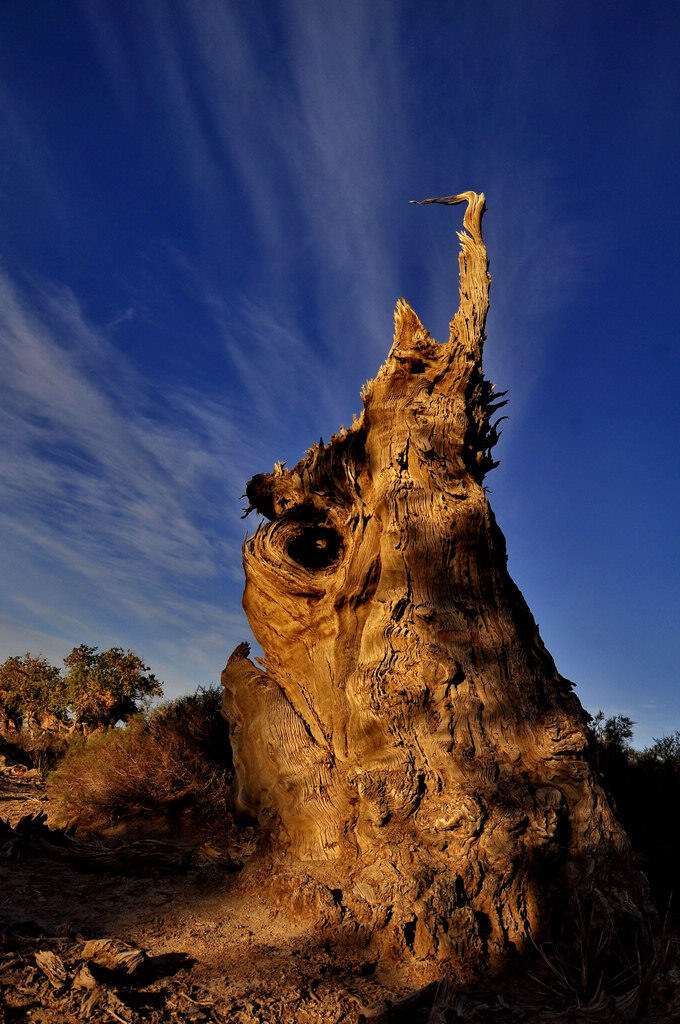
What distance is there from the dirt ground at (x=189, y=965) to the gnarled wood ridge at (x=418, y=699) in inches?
18.5

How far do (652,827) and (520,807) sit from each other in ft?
13.6

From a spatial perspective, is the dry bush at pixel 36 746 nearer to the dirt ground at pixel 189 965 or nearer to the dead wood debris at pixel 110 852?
the dead wood debris at pixel 110 852

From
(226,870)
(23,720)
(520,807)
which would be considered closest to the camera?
(520,807)

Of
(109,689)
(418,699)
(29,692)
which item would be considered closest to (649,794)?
(418,699)

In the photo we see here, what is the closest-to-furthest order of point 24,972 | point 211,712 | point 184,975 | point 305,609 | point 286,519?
1. point 24,972
2. point 184,975
3. point 305,609
4. point 286,519
5. point 211,712

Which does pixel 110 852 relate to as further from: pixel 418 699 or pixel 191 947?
pixel 418 699

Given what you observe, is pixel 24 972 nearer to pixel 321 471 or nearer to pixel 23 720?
pixel 321 471

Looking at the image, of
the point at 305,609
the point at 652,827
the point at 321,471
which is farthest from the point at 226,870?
the point at 652,827

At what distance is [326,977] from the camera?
12.8 ft

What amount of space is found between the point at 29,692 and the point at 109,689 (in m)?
4.49

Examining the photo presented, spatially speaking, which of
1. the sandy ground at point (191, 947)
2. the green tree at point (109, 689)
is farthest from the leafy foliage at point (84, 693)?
the sandy ground at point (191, 947)

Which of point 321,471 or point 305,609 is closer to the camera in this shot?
point 305,609

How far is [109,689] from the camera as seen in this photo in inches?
702

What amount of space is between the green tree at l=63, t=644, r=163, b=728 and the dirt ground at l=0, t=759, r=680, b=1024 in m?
12.5
